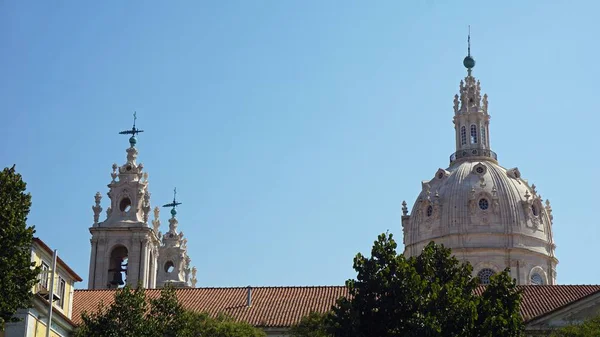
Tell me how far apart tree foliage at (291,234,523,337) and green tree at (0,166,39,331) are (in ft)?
35.8

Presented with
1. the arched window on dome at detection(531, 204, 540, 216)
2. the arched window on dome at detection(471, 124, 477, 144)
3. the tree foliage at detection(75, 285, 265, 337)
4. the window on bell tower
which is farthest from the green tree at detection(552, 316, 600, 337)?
the arched window on dome at detection(471, 124, 477, 144)

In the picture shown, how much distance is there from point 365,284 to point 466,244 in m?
53.4

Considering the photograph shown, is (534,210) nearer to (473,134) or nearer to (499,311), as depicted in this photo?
(473,134)

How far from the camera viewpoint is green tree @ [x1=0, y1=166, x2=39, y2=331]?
4091 centimetres

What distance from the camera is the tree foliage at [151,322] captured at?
4644cm

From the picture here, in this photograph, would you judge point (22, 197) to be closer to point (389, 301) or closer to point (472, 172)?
point (389, 301)

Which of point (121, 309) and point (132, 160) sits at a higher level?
point (132, 160)

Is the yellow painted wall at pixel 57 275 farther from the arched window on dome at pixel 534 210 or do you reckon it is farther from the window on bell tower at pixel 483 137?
the window on bell tower at pixel 483 137

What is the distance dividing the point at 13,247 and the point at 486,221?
61212 mm

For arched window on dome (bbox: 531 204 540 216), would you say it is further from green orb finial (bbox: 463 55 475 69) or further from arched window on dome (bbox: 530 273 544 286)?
green orb finial (bbox: 463 55 475 69)

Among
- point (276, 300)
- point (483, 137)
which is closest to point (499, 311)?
point (276, 300)

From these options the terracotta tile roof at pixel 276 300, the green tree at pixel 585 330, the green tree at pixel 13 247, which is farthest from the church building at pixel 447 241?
the green tree at pixel 13 247

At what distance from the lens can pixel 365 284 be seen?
4359 centimetres

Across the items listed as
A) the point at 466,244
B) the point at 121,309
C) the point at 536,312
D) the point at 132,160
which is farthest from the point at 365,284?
the point at 466,244
